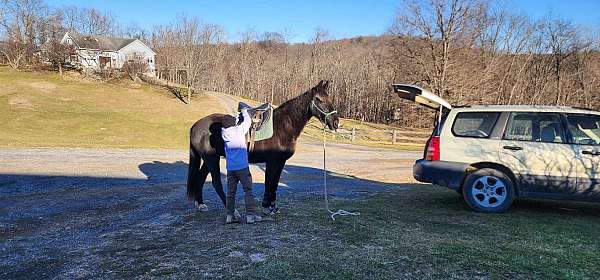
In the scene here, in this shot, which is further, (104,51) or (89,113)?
(104,51)

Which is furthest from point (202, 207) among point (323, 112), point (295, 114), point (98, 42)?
point (98, 42)

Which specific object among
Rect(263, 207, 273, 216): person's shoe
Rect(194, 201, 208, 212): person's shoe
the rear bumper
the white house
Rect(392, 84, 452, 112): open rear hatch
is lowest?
Rect(194, 201, 208, 212): person's shoe

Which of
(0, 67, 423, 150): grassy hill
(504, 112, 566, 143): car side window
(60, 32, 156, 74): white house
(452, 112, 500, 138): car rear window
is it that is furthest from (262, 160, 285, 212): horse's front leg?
(60, 32, 156, 74): white house

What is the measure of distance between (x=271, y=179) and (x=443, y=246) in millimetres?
2707

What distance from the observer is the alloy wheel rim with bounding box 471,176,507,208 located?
6.04 metres

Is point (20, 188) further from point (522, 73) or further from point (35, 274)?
point (522, 73)

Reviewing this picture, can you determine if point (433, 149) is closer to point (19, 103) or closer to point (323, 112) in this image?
point (323, 112)

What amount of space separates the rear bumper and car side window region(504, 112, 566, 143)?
34.7 inches

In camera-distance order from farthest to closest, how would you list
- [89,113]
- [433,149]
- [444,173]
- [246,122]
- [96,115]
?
[89,113], [96,115], [433,149], [444,173], [246,122]

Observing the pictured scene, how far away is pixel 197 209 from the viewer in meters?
6.38

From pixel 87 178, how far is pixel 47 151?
7563mm

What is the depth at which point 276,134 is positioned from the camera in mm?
5934

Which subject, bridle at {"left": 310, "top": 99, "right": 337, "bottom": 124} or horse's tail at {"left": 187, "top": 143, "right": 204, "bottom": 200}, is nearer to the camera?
bridle at {"left": 310, "top": 99, "right": 337, "bottom": 124}

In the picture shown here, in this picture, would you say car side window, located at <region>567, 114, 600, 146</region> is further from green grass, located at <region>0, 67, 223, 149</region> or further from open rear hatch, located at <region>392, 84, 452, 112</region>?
green grass, located at <region>0, 67, 223, 149</region>
